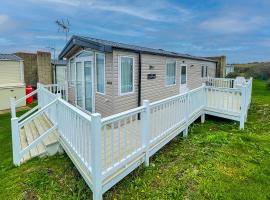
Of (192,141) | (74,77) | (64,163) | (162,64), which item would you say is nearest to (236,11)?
(162,64)

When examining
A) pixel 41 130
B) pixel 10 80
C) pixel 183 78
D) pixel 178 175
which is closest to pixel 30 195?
pixel 178 175

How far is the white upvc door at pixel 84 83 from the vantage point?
8008mm

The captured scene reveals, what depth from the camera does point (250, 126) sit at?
726cm

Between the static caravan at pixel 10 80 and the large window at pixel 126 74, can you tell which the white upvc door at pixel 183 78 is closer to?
the large window at pixel 126 74

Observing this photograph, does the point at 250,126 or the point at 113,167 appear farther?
the point at 250,126

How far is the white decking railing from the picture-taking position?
114 inches

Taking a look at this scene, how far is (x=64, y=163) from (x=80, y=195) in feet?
4.57

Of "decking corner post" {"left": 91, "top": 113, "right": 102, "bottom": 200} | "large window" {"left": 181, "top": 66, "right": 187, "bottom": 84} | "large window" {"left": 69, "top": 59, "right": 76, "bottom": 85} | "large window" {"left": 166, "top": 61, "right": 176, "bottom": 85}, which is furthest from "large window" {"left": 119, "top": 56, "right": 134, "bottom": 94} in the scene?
"large window" {"left": 181, "top": 66, "right": 187, "bottom": 84}

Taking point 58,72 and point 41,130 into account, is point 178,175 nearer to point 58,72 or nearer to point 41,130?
point 41,130

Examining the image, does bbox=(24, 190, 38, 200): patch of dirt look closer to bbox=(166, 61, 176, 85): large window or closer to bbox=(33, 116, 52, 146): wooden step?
bbox=(33, 116, 52, 146): wooden step

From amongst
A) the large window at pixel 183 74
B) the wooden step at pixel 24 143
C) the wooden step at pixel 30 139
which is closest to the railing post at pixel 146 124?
the wooden step at pixel 30 139

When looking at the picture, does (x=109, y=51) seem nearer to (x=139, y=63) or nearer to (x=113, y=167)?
(x=139, y=63)

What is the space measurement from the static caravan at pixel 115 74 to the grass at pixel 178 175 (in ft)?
8.35

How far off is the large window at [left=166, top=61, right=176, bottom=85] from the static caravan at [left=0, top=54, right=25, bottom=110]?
352 inches
